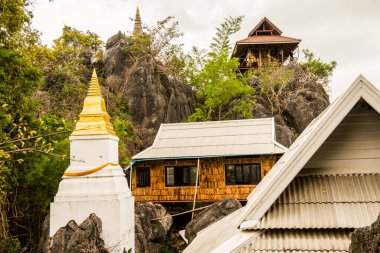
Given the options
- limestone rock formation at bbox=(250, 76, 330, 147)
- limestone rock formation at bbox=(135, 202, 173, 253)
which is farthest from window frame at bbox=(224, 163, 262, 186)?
limestone rock formation at bbox=(250, 76, 330, 147)

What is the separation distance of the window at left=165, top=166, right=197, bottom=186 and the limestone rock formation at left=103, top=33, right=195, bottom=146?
863 cm

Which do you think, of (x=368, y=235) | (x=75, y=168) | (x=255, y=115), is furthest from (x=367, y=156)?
(x=255, y=115)

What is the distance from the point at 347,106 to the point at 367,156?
0.76 m

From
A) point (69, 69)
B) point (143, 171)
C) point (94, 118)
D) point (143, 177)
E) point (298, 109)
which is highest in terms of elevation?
point (69, 69)

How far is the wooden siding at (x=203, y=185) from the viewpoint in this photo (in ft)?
63.1

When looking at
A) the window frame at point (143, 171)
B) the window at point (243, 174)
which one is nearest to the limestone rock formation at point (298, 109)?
the window at point (243, 174)

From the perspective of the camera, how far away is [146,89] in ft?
99.9

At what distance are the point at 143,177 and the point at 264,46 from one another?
22.2 meters

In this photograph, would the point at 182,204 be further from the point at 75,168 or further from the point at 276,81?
the point at 276,81

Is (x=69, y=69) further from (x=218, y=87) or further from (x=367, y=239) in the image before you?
(x=367, y=239)

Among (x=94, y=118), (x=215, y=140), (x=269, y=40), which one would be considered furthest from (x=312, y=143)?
(x=269, y=40)

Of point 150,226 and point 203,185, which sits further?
point 203,185

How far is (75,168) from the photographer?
42.4 ft

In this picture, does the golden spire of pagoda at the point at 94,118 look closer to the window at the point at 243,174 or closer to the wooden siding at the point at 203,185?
the wooden siding at the point at 203,185
